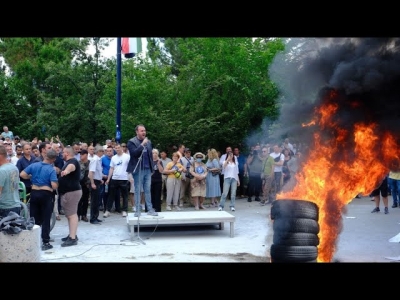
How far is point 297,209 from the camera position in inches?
269

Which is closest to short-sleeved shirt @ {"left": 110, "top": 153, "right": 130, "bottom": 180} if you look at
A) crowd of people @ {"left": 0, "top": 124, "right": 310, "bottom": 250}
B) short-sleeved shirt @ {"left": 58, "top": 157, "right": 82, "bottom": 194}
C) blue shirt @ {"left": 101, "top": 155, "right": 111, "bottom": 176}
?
crowd of people @ {"left": 0, "top": 124, "right": 310, "bottom": 250}

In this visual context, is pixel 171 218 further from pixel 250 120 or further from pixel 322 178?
pixel 250 120

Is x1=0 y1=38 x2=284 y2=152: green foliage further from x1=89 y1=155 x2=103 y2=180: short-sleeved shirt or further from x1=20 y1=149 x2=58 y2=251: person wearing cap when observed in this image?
x1=20 y1=149 x2=58 y2=251: person wearing cap

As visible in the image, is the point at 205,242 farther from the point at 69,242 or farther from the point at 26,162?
the point at 26,162

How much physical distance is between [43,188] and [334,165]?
16.4 ft

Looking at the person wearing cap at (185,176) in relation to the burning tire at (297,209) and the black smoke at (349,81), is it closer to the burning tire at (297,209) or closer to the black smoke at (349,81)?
the black smoke at (349,81)

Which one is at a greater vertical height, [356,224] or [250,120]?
[250,120]

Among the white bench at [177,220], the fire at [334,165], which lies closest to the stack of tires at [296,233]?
the fire at [334,165]
